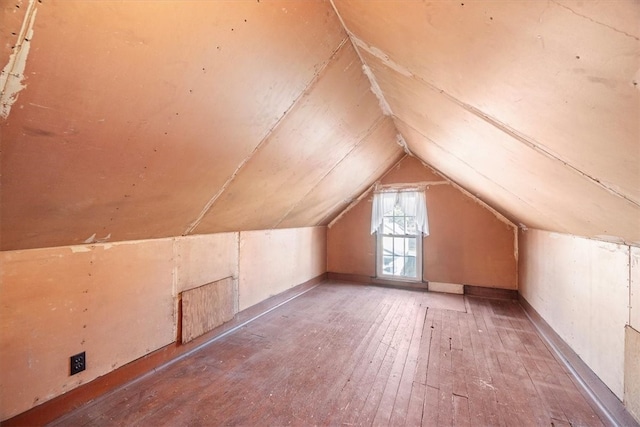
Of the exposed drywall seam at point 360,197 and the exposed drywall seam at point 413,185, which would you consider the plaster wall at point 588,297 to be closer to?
the exposed drywall seam at point 413,185

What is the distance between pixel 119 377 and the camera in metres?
1.98

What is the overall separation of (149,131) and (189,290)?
170 cm

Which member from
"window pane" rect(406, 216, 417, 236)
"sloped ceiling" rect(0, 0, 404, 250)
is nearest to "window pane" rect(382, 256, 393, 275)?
"window pane" rect(406, 216, 417, 236)

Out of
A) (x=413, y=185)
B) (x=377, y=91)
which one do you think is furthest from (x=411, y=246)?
(x=377, y=91)

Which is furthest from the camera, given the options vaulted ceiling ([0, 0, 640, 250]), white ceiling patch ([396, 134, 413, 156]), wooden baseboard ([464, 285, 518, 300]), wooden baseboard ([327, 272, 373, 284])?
wooden baseboard ([327, 272, 373, 284])

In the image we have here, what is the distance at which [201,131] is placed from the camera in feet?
4.98

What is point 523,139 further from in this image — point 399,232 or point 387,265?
point 387,265

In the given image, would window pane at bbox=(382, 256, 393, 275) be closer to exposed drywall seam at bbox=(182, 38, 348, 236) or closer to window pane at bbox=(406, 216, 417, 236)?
window pane at bbox=(406, 216, 417, 236)

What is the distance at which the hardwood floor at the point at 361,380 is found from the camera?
67.2 inches

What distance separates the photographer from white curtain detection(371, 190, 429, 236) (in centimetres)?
463

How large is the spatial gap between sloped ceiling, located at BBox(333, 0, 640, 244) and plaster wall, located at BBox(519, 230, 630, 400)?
29cm

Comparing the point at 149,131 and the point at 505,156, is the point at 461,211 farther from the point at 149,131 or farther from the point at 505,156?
the point at 149,131

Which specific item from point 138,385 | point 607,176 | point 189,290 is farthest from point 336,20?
point 138,385

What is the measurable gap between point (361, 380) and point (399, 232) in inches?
128
